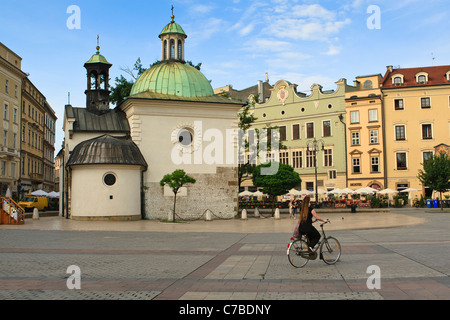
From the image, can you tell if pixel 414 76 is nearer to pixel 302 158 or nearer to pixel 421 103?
pixel 421 103

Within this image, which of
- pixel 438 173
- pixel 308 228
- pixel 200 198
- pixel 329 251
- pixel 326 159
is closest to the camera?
pixel 308 228

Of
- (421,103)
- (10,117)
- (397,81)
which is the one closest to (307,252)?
(10,117)

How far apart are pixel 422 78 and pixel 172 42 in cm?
3609

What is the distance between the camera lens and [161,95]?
1334 inches

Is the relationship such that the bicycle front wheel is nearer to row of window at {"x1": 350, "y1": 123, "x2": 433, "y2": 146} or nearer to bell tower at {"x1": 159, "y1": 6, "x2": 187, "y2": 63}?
bell tower at {"x1": 159, "y1": 6, "x2": 187, "y2": 63}

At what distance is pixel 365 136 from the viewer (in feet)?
194

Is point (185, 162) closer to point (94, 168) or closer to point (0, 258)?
point (94, 168)

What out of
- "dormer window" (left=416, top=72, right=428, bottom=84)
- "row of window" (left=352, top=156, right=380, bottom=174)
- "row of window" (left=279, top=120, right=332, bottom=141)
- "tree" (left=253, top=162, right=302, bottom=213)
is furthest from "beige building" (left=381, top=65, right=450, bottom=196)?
"tree" (left=253, top=162, right=302, bottom=213)

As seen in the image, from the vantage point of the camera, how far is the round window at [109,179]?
101 feet

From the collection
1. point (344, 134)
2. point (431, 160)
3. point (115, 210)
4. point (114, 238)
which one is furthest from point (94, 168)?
point (344, 134)

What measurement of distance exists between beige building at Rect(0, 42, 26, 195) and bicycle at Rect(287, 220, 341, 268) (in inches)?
1712

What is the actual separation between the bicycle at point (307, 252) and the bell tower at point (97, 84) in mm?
27266

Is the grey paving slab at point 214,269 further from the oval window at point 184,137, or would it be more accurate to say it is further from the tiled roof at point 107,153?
the oval window at point 184,137

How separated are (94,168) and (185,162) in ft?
21.2
